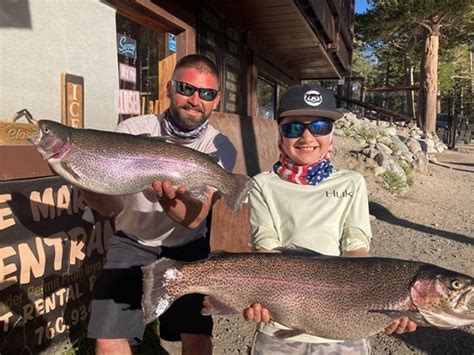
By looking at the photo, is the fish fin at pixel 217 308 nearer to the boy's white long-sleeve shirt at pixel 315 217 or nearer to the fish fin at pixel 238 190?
the boy's white long-sleeve shirt at pixel 315 217

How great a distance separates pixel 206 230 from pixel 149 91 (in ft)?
8.93

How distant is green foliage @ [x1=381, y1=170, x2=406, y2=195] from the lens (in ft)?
38.3

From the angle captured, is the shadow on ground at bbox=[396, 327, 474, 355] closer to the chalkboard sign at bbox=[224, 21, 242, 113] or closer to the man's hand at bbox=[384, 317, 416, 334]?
the man's hand at bbox=[384, 317, 416, 334]

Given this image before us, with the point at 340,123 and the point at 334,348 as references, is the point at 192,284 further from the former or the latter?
the point at 340,123

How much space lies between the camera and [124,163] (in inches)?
94.3

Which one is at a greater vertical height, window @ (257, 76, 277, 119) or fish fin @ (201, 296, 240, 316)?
window @ (257, 76, 277, 119)

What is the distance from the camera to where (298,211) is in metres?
2.41

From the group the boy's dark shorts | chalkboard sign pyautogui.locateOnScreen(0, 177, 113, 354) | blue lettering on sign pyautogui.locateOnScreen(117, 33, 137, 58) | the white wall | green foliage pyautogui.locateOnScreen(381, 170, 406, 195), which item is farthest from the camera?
green foliage pyautogui.locateOnScreen(381, 170, 406, 195)

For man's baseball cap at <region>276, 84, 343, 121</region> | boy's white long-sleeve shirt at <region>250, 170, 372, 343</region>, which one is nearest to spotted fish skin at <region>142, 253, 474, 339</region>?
boy's white long-sleeve shirt at <region>250, 170, 372, 343</region>

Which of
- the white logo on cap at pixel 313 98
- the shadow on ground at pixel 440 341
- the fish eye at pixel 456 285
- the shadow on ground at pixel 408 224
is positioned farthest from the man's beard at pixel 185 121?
the shadow on ground at pixel 408 224

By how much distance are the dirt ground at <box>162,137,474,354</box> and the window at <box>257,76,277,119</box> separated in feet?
7.93

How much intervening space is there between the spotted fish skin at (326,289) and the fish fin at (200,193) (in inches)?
19.5

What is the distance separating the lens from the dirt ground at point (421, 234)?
4147mm

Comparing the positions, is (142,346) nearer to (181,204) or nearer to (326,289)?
(181,204)
